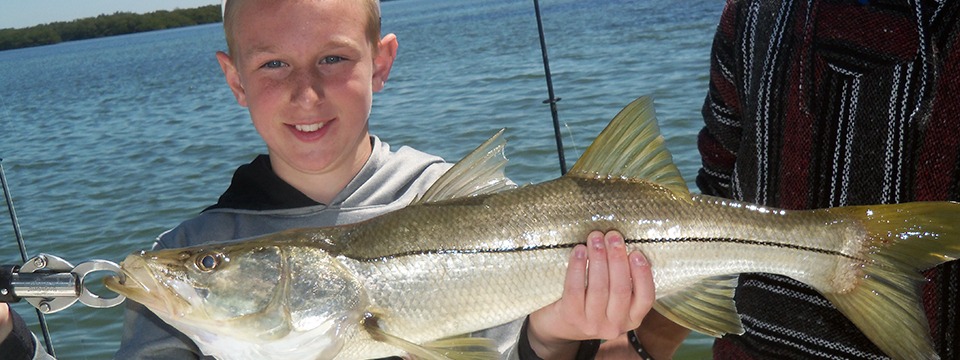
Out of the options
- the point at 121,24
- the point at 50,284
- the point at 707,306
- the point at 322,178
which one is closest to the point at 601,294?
the point at 707,306

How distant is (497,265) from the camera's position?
193 centimetres

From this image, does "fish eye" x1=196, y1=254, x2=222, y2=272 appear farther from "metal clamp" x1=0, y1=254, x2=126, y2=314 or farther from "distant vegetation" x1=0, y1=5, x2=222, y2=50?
"distant vegetation" x1=0, y1=5, x2=222, y2=50

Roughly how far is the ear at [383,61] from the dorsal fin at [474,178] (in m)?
0.77

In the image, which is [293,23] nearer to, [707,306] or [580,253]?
[580,253]

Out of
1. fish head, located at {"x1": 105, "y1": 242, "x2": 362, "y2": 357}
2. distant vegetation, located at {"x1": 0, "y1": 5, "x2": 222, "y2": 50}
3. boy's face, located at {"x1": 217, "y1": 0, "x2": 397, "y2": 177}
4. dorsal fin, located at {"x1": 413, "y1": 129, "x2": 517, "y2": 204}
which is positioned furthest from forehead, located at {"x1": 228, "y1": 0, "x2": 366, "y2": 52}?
distant vegetation, located at {"x1": 0, "y1": 5, "x2": 222, "y2": 50}

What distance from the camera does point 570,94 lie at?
13070mm

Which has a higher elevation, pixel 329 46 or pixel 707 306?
pixel 329 46

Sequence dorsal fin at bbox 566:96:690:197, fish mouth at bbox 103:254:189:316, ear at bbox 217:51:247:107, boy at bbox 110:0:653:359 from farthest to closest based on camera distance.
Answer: ear at bbox 217:51:247:107 < boy at bbox 110:0:653:359 < dorsal fin at bbox 566:96:690:197 < fish mouth at bbox 103:254:189:316

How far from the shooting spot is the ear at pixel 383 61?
9.01 ft

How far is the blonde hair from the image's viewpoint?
2.58 m

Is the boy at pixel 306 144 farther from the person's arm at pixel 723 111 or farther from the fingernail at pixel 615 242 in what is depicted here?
the person's arm at pixel 723 111

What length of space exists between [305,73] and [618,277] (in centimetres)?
110

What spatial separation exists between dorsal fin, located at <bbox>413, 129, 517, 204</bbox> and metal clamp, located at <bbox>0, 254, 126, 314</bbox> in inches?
30.4

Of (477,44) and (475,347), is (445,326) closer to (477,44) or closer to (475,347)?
(475,347)
